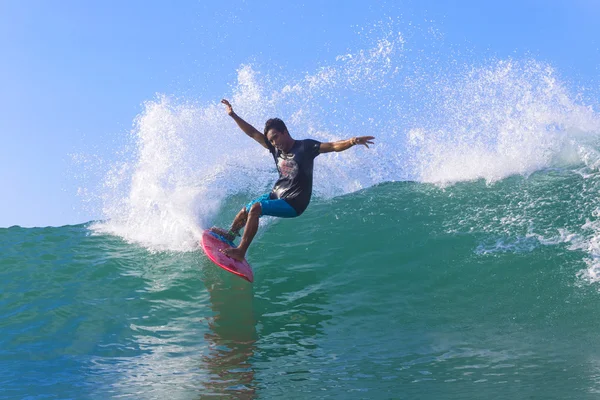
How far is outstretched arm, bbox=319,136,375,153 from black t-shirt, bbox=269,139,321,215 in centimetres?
19

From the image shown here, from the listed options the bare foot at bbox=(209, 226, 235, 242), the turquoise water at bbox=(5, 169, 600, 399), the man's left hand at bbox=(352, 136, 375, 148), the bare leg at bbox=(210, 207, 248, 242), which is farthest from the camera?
the bare foot at bbox=(209, 226, 235, 242)

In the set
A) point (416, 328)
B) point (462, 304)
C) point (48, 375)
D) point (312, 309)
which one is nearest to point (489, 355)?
point (416, 328)

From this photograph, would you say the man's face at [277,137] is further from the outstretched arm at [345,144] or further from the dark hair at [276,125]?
the outstretched arm at [345,144]

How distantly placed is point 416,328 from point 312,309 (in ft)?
4.62

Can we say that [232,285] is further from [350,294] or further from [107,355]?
[107,355]

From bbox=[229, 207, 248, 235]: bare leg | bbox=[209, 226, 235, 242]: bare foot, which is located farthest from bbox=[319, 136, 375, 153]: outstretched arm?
bbox=[209, 226, 235, 242]: bare foot

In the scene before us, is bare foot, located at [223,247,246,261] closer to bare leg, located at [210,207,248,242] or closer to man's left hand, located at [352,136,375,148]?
bare leg, located at [210,207,248,242]

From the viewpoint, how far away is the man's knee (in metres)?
7.57

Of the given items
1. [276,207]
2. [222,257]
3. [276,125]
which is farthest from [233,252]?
[276,125]

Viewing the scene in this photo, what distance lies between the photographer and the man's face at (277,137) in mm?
7652

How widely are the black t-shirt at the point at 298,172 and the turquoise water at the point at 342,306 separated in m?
1.41

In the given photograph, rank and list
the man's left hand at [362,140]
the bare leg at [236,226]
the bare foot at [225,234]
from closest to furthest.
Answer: the man's left hand at [362,140]
the bare leg at [236,226]
the bare foot at [225,234]

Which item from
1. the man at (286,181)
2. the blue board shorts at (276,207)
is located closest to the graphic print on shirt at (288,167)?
the man at (286,181)

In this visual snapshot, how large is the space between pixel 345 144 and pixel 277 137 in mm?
1041
